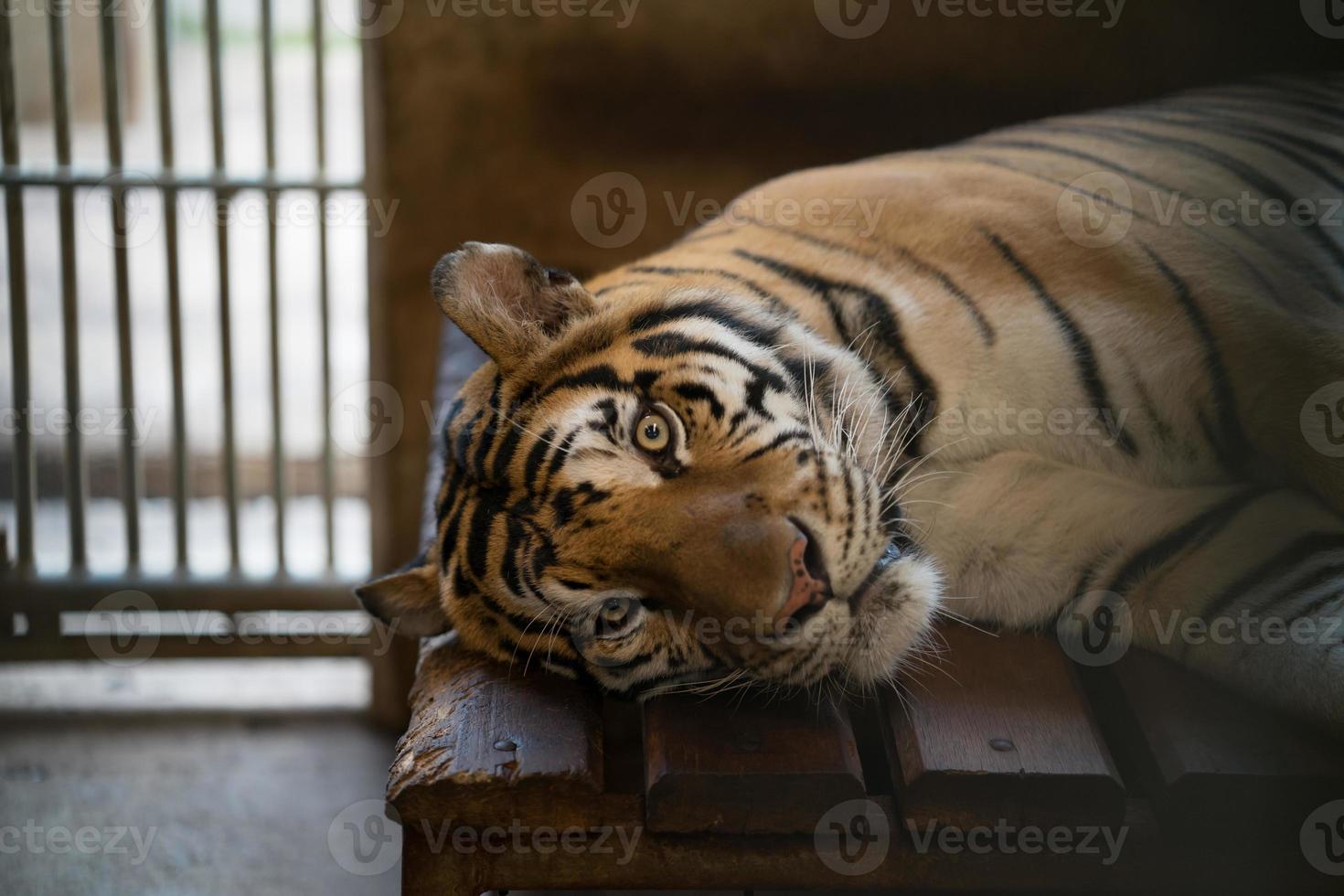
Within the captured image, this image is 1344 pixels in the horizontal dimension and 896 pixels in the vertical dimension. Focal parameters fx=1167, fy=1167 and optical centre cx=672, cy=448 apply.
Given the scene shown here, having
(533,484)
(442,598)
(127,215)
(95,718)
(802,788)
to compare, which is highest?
(127,215)

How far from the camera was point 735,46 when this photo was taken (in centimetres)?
280

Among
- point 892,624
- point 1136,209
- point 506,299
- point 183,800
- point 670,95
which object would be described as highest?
point 670,95

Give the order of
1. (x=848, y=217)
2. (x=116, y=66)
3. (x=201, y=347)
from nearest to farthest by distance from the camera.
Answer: (x=848, y=217) → (x=116, y=66) → (x=201, y=347)

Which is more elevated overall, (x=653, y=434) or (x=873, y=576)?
(x=653, y=434)

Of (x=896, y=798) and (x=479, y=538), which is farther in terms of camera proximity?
(x=479, y=538)

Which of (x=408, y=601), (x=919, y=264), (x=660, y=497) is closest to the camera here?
(x=660, y=497)

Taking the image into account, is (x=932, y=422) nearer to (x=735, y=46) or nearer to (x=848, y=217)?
(x=848, y=217)

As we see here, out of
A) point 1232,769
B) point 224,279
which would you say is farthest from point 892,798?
point 224,279

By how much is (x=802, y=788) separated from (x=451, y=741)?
17.0 inches

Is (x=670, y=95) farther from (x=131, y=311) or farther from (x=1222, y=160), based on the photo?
(x=131, y=311)

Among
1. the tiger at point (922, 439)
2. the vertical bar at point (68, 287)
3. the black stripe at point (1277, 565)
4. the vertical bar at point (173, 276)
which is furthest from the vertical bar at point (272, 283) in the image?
the black stripe at point (1277, 565)

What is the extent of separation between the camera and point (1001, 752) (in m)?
1.37

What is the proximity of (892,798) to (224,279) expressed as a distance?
2547mm

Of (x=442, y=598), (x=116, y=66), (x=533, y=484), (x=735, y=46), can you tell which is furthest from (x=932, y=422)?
(x=116, y=66)
